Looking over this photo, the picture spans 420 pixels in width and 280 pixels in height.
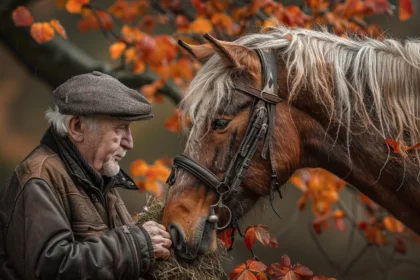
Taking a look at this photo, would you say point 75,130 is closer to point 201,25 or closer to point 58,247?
point 58,247

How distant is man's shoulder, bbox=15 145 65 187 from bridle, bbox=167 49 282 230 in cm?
53

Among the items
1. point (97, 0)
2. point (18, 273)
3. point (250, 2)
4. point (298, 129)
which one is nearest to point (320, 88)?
point (298, 129)

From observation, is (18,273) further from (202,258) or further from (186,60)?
(186,60)

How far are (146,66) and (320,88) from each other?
3.20 m

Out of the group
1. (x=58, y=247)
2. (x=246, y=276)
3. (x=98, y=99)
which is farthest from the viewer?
(x=246, y=276)

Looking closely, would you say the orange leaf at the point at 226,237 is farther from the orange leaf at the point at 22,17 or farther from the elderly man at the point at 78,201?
the orange leaf at the point at 22,17

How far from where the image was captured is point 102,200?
296 cm

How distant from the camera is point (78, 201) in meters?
2.80

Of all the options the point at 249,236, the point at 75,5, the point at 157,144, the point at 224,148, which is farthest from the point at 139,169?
the point at 224,148

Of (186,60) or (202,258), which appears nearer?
(202,258)

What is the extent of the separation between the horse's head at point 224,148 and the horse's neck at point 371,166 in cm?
13

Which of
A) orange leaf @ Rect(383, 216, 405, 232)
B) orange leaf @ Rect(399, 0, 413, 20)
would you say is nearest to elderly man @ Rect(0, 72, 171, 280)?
orange leaf @ Rect(399, 0, 413, 20)

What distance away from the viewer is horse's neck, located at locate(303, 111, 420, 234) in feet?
10.4

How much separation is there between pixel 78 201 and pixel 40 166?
202mm
